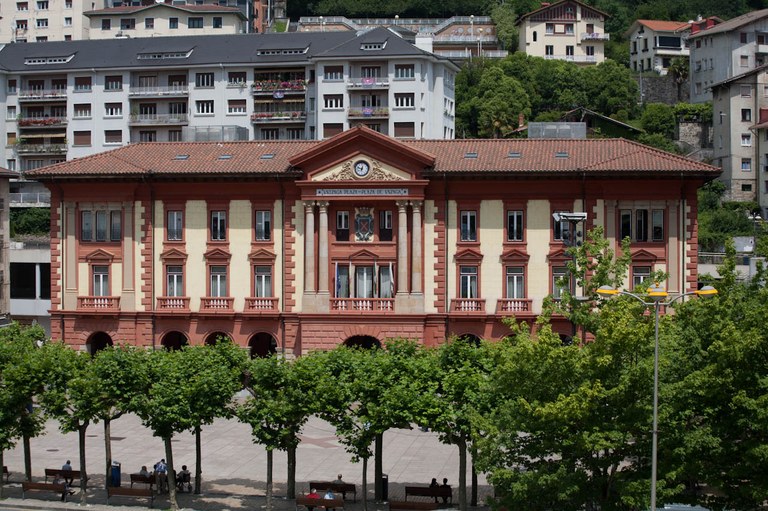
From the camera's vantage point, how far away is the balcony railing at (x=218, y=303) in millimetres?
82062

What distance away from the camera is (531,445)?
49125 millimetres

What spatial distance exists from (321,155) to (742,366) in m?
38.7

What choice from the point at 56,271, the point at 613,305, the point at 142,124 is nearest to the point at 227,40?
the point at 142,124

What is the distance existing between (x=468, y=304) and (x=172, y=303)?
1767 cm

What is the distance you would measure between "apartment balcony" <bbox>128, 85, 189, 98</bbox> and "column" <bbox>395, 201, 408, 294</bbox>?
6213cm

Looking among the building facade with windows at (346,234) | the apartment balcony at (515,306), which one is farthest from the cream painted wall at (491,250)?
the apartment balcony at (515,306)

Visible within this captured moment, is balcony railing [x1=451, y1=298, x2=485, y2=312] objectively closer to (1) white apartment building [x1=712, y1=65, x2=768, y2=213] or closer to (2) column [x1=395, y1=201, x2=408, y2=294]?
(2) column [x1=395, y1=201, x2=408, y2=294]

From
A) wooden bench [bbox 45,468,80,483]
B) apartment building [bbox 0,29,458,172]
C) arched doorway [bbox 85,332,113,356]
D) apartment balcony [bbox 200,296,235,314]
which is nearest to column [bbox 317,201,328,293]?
apartment balcony [bbox 200,296,235,314]

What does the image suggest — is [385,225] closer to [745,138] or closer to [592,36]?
[745,138]

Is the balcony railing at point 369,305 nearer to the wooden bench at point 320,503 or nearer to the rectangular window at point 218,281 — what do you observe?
the rectangular window at point 218,281

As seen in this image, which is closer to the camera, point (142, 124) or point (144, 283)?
point (144, 283)

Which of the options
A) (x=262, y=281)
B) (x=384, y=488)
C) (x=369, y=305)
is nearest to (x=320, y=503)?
(x=384, y=488)

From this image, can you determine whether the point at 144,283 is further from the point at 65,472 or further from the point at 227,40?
the point at 227,40

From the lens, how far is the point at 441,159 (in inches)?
3201
